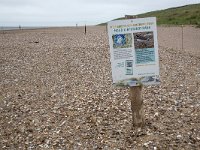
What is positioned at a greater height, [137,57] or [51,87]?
[137,57]

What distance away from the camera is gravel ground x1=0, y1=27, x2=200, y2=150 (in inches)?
316

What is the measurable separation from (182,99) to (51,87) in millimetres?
5524

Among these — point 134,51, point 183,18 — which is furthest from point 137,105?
point 183,18

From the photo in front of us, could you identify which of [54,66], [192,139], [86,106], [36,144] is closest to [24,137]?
[36,144]

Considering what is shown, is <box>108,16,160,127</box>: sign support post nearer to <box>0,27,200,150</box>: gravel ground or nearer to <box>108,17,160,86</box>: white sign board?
<box>108,17,160,86</box>: white sign board

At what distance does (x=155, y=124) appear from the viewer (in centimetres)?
877

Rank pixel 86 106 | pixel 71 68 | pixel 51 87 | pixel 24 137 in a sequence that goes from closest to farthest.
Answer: pixel 24 137, pixel 86 106, pixel 51 87, pixel 71 68

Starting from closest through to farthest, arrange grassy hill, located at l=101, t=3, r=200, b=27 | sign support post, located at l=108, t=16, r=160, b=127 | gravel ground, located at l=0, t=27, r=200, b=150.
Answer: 1. sign support post, located at l=108, t=16, r=160, b=127
2. gravel ground, located at l=0, t=27, r=200, b=150
3. grassy hill, located at l=101, t=3, r=200, b=27

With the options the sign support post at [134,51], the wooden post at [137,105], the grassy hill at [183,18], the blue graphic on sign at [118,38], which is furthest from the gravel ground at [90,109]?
the grassy hill at [183,18]

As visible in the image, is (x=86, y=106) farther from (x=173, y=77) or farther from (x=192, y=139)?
(x=173, y=77)

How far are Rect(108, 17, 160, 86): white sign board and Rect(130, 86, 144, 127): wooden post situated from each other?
0.25m

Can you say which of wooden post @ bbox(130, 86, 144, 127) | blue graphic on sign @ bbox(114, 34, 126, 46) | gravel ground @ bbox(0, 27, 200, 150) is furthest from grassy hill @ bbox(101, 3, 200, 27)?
blue graphic on sign @ bbox(114, 34, 126, 46)

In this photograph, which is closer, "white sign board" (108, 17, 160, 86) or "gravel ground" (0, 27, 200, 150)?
"white sign board" (108, 17, 160, 86)

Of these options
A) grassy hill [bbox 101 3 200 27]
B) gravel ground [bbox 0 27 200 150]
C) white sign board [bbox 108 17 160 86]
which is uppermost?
grassy hill [bbox 101 3 200 27]
